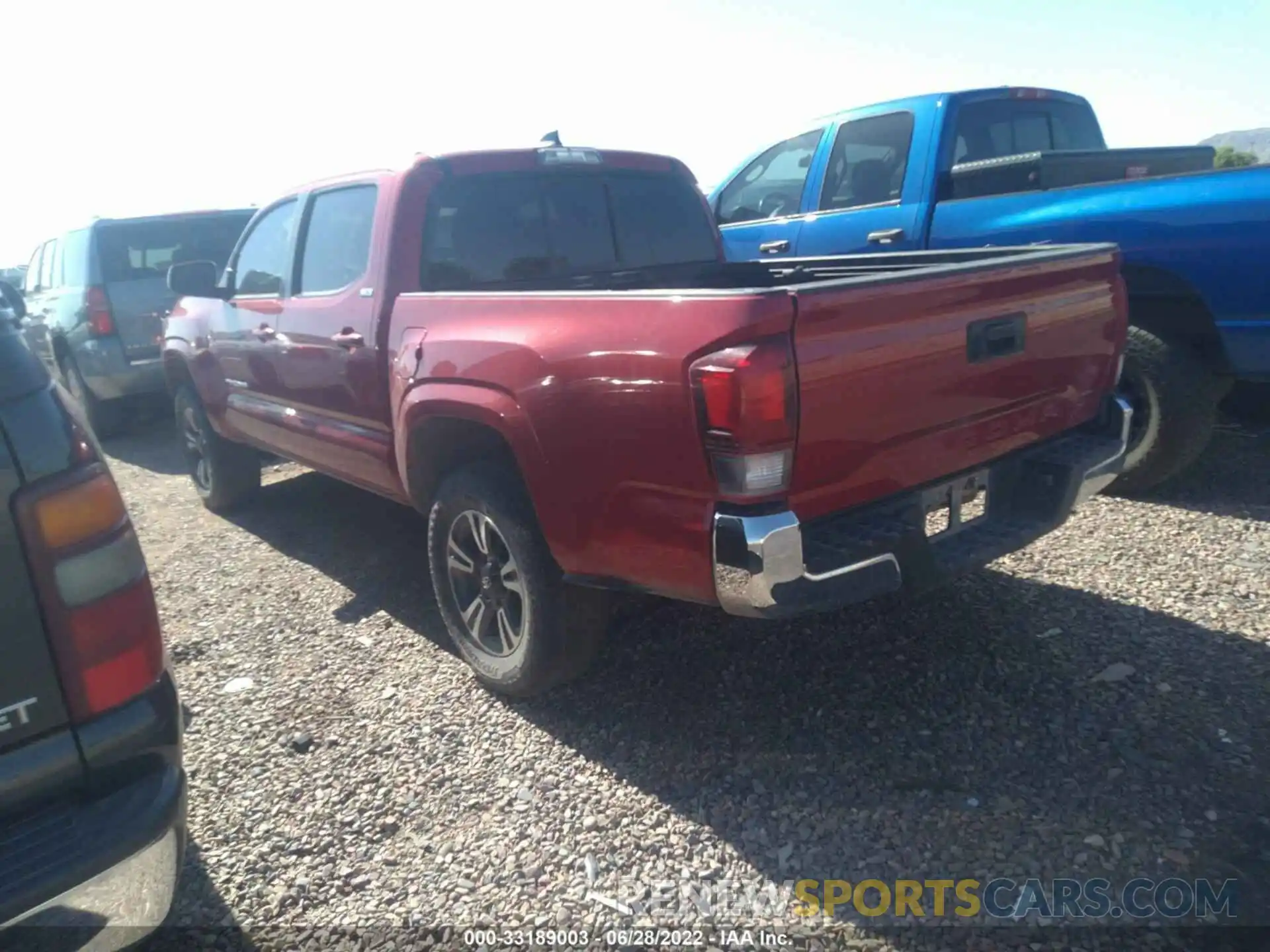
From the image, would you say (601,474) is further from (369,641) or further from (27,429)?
(369,641)

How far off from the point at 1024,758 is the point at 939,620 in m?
0.90

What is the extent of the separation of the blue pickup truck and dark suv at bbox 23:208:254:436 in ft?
15.1

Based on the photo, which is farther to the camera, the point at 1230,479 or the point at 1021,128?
the point at 1021,128

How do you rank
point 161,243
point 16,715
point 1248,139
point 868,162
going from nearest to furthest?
point 16,715
point 868,162
point 161,243
point 1248,139

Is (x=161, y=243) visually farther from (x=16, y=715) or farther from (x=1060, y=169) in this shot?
(x=16, y=715)

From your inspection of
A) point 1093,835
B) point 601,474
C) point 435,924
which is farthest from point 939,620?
point 435,924

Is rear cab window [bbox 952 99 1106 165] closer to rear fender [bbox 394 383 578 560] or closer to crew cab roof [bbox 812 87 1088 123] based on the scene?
crew cab roof [bbox 812 87 1088 123]

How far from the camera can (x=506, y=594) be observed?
3252 mm

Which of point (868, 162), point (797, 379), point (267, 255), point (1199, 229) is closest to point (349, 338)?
point (267, 255)

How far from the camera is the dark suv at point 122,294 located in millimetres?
7746

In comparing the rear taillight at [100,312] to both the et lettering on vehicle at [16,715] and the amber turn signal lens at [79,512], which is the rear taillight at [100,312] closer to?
the amber turn signal lens at [79,512]

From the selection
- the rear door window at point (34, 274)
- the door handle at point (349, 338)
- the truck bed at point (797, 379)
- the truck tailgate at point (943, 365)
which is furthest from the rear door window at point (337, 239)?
the rear door window at point (34, 274)

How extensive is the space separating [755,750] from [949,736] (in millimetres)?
612

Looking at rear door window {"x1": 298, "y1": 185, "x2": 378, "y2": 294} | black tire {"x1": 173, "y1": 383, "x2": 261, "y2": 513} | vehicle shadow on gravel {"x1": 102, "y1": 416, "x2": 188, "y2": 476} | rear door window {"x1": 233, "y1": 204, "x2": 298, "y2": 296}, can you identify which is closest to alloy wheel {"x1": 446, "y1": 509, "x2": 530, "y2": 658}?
rear door window {"x1": 298, "y1": 185, "x2": 378, "y2": 294}
